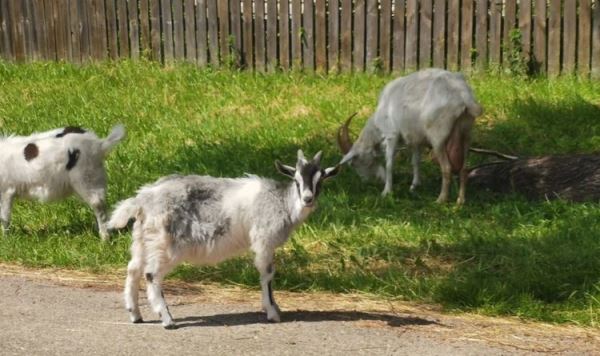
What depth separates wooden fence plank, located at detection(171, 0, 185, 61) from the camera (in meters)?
15.8

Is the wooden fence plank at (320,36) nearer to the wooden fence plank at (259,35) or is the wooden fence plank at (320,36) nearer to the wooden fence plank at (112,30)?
the wooden fence plank at (259,35)

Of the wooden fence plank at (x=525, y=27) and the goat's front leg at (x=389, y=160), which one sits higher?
the wooden fence plank at (x=525, y=27)

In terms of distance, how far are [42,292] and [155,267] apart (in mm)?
1515

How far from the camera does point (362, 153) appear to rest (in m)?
11.7

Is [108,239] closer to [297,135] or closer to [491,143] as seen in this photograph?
[297,135]

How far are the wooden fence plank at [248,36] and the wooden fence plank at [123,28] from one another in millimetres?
1865

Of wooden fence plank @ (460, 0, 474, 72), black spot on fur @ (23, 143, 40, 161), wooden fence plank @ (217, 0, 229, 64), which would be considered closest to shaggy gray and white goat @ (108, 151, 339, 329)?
black spot on fur @ (23, 143, 40, 161)

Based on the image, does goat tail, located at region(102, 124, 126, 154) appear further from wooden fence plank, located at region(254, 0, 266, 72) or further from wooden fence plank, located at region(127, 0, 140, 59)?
wooden fence plank, located at region(127, 0, 140, 59)

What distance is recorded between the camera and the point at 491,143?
12.4m

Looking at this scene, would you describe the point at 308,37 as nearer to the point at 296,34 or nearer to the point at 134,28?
the point at 296,34

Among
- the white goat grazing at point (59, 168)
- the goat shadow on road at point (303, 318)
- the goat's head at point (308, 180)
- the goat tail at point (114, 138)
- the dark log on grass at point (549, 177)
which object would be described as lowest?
the goat shadow on road at point (303, 318)

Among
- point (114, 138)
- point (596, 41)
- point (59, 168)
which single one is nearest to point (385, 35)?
point (596, 41)

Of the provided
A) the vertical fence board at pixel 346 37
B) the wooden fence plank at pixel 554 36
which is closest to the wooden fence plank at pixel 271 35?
the vertical fence board at pixel 346 37

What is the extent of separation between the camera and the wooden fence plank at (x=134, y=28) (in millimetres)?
16125
